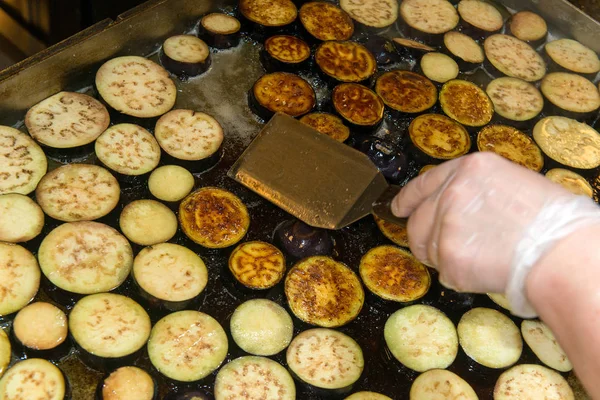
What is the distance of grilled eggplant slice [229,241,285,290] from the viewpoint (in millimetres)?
3506

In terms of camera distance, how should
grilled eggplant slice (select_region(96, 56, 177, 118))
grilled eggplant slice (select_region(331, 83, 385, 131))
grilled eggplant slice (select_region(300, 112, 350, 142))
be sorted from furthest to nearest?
grilled eggplant slice (select_region(331, 83, 385, 131))
grilled eggplant slice (select_region(300, 112, 350, 142))
grilled eggplant slice (select_region(96, 56, 177, 118))

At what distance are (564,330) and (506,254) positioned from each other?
1.21ft

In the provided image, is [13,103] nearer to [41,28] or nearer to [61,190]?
[61,190]

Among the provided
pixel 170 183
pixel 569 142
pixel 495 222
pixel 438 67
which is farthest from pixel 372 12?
pixel 495 222

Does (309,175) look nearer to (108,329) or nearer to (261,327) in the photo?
(261,327)

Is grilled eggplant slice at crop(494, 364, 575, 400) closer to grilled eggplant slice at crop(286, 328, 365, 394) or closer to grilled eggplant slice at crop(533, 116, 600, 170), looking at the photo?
grilled eggplant slice at crop(286, 328, 365, 394)

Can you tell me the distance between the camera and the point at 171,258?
3523 millimetres

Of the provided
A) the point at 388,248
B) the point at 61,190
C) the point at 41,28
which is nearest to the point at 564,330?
the point at 388,248

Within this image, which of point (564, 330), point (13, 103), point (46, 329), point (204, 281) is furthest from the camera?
point (13, 103)

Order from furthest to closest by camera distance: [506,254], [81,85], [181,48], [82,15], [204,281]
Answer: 1. [82,15]
2. [181,48]
3. [81,85]
4. [204,281]
5. [506,254]

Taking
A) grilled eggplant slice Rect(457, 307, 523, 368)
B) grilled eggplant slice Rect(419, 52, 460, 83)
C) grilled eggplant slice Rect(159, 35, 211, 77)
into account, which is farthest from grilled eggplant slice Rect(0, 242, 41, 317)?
grilled eggplant slice Rect(419, 52, 460, 83)

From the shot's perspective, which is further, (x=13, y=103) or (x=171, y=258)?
(x=13, y=103)

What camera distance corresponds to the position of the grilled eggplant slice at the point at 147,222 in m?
3.59

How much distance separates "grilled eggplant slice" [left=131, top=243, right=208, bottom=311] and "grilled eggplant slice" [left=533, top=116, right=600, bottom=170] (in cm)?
290
